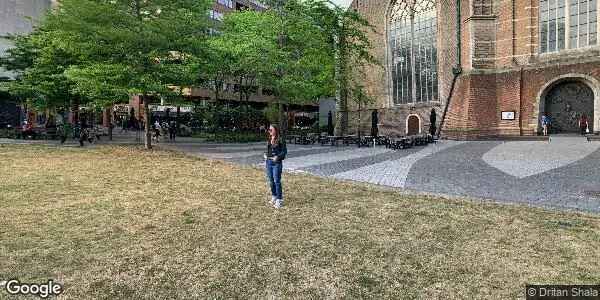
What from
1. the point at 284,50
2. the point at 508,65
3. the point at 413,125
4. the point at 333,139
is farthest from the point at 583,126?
the point at 284,50

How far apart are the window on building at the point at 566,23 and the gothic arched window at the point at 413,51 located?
25.8 ft

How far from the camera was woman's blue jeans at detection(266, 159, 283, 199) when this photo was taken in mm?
6836

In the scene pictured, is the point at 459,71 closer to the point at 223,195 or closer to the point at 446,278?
the point at 223,195

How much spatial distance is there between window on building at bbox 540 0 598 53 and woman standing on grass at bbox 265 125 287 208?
2497cm

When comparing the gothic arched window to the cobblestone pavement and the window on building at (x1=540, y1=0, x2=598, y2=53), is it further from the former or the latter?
the cobblestone pavement

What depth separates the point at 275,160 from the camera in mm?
6848

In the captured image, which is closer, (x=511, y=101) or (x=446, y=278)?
(x=446, y=278)

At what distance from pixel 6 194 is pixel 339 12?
22.0m

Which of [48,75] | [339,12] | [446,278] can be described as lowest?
[446,278]

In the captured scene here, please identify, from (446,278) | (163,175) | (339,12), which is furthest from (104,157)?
(339,12)

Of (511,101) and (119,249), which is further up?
(511,101)

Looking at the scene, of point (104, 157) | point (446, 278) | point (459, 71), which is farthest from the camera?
point (459, 71)

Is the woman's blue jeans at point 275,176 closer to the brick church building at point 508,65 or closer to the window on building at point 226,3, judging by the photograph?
the brick church building at point 508,65

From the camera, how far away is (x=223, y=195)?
7.73 m
